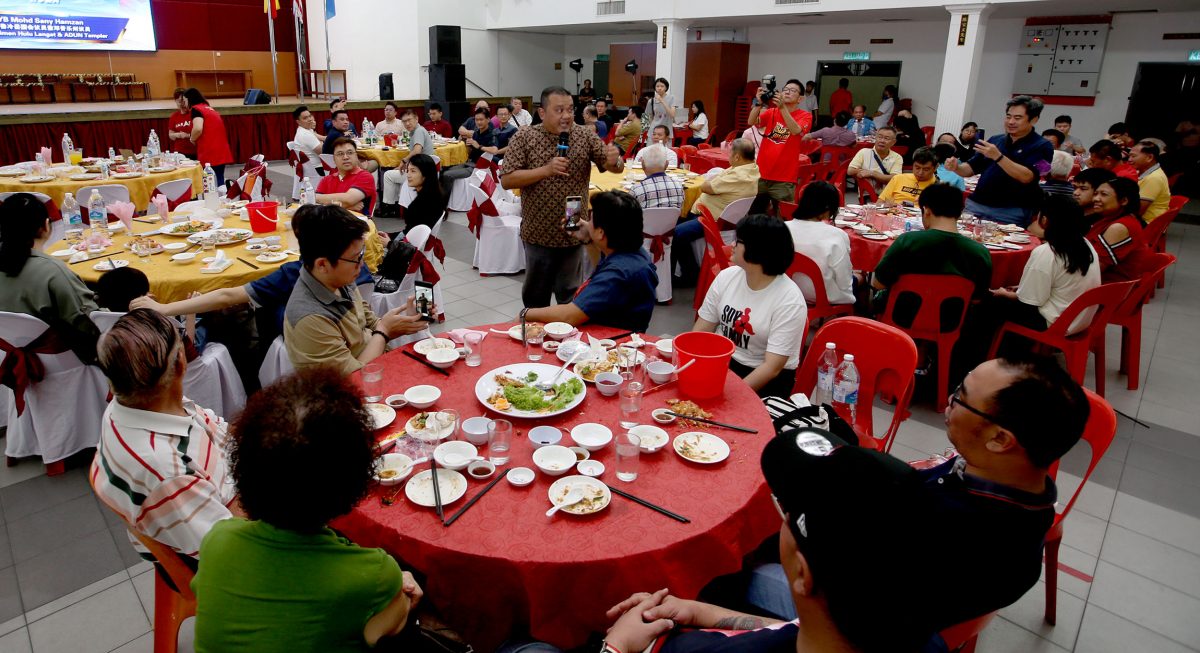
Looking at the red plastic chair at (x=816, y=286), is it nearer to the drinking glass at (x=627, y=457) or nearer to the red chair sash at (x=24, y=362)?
the drinking glass at (x=627, y=457)

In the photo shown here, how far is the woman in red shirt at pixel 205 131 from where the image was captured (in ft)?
25.3

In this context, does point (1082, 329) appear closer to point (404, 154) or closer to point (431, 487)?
point (431, 487)

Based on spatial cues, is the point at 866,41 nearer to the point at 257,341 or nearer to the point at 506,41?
the point at 506,41

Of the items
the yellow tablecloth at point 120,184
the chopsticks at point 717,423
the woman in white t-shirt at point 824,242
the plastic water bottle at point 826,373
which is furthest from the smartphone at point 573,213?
the yellow tablecloth at point 120,184

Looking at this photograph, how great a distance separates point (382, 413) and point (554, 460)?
63 cm

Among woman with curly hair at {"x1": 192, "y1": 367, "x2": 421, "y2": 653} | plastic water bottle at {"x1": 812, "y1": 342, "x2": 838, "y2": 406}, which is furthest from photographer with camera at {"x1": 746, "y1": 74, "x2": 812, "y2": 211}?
woman with curly hair at {"x1": 192, "y1": 367, "x2": 421, "y2": 653}

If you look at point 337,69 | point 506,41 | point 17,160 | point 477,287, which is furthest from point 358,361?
point 337,69

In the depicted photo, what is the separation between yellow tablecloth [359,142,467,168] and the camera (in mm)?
8781

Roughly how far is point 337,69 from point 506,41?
4.77 meters

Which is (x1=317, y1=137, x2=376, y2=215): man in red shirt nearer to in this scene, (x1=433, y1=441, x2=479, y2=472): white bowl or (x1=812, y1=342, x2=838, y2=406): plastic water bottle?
(x1=433, y1=441, x2=479, y2=472): white bowl

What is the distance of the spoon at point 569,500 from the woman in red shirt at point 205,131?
7.92 m

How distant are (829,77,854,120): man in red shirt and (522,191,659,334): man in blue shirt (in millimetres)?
12032

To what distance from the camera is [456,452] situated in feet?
6.49

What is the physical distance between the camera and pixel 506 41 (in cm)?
1775
